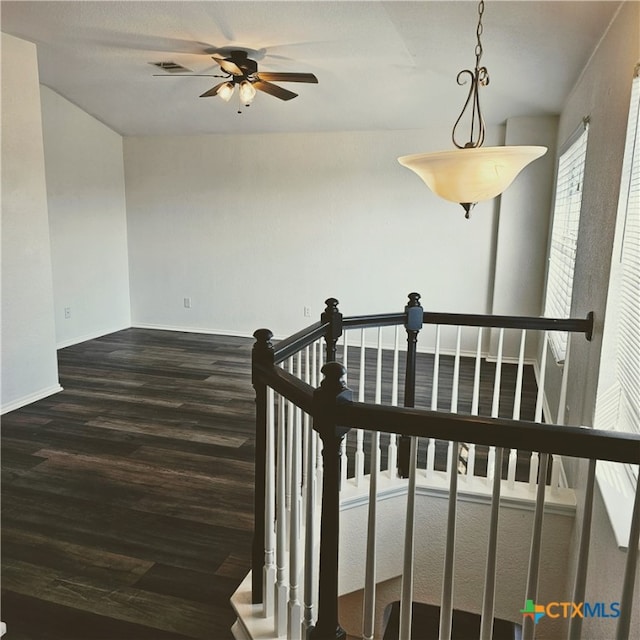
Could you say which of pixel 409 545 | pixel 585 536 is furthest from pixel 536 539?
pixel 409 545

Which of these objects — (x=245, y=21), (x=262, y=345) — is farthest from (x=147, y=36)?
(x=262, y=345)

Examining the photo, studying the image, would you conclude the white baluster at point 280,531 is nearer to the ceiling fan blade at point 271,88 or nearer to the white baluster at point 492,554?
the white baluster at point 492,554

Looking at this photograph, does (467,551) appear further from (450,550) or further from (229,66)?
(229,66)

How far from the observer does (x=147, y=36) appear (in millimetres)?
4117

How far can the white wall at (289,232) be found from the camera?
6129mm

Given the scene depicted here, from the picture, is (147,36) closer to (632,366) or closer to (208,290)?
(208,290)

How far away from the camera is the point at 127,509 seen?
113 inches

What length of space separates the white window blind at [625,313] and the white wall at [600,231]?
65 mm

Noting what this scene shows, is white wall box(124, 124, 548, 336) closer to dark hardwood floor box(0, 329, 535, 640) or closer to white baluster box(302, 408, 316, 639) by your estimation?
dark hardwood floor box(0, 329, 535, 640)

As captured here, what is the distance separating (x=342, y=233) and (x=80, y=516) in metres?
4.43

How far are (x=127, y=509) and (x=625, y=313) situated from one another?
2.56m

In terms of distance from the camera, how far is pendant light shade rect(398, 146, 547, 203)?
1.85 meters

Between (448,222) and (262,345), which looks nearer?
(262,345)

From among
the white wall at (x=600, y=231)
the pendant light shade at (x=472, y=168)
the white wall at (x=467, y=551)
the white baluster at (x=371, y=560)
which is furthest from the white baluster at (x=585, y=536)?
the white wall at (x=467, y=551)
